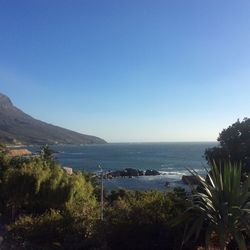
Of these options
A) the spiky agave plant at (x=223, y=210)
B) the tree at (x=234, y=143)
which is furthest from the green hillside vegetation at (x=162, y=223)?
the tree at (x=234, y=143)

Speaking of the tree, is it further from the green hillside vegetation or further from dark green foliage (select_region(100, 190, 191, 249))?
dark green foliage (select_region(100, 190, 191, 249))

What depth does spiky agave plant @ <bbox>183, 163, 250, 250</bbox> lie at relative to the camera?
8383mm

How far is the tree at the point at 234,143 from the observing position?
28109 mm

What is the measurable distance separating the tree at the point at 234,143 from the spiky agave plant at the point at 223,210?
18961mm

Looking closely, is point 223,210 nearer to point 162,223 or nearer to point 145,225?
point 162,223

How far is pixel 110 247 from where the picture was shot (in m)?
10.9

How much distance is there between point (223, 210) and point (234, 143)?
2147 centimetres

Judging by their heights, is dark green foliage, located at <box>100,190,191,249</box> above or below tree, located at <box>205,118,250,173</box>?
below

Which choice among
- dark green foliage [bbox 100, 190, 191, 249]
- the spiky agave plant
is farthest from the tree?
the spiky agave plant

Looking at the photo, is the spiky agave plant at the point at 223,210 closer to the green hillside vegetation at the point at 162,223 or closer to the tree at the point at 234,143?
the green hillside vegetation at the point at 162,223

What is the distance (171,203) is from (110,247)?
181 cm

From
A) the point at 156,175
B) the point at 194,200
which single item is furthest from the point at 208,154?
the point at 156,175

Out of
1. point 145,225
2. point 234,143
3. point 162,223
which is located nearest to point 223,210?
point 162,223

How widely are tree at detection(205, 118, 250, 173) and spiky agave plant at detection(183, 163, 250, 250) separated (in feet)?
62.2
